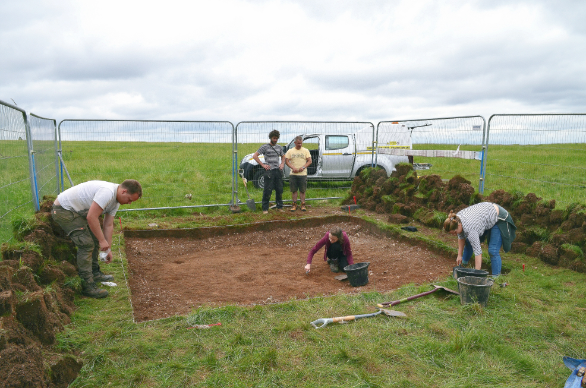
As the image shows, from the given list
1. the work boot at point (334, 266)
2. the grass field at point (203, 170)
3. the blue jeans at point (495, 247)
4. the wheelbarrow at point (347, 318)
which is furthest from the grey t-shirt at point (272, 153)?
the wheelbarrow at point (347, 318)

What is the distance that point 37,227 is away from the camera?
498 cm

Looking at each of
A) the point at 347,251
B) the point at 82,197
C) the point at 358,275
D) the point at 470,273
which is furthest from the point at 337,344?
the point at 82,197

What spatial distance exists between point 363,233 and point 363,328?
4.97 m

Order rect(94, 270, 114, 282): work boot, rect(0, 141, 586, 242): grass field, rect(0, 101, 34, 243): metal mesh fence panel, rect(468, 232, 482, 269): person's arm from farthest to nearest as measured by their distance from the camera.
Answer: rect(0, 141, 586, 242): grass field, rect(94, 270, 114, 282): work boot, rect(468, 232, 482, 269): person's arm, rect(0, 101, 34, 243): metal mesh fence panel

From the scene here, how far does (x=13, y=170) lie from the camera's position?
201 inches

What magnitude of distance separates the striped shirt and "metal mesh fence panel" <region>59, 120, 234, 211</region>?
595 centimetres

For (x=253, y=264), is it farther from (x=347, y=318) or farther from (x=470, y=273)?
(x=470, y=273)

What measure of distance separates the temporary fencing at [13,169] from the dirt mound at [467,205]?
22.4 feet

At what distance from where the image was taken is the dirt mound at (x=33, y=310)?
8.98ft

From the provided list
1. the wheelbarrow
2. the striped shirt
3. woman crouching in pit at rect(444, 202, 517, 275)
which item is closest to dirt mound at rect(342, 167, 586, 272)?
woman crouching in pit at rect(444, 202, 517, 275)

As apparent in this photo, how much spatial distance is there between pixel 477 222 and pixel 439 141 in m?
4.44

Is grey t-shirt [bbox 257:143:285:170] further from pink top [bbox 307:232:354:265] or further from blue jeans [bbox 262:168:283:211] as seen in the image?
pink top [bbox 307:232:354:265]

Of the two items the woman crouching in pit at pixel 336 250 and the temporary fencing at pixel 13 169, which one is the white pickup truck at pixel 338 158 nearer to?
the woman crouching in pit at pixel 336 250

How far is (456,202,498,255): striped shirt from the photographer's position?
5.21 m
